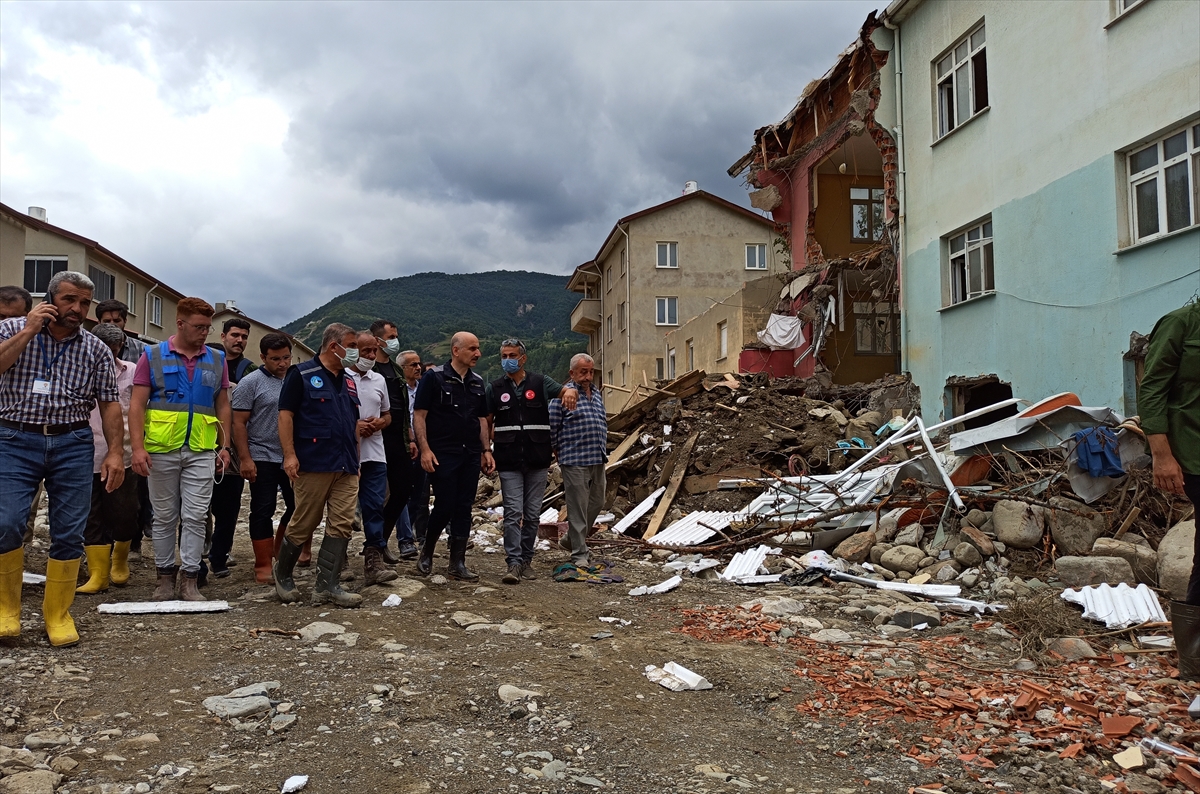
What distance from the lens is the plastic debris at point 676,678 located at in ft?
14.1

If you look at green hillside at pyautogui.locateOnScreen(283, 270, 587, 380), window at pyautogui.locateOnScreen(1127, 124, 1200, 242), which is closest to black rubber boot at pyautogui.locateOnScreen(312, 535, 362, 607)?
window at pyautogui.locateOnScreen(1127, 124, 1200, 242)

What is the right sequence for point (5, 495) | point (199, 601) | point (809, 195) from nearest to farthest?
point (5, 495) < point (199, 601) < point (809, 195)

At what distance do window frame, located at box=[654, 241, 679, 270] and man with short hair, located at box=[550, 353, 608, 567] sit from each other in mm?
31140

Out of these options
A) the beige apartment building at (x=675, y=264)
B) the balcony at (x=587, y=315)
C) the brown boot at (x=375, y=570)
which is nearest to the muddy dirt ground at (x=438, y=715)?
the brown boot at (x=375, y=570)

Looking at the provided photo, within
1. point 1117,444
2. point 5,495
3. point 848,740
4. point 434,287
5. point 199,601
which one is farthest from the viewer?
point 434,287

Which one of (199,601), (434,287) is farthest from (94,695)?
(434,287)

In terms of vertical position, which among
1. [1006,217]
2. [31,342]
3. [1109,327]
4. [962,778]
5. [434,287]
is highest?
[434,287]

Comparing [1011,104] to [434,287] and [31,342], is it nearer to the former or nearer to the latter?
[31,342]

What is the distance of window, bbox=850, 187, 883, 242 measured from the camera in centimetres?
2105

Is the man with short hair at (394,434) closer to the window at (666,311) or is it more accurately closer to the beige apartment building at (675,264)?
the beige apartment building at (675,264)

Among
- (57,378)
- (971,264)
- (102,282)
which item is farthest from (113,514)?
(102,282)

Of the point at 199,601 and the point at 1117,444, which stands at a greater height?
the point at 1117,444

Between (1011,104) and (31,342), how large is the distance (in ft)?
42.1

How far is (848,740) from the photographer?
143 inches
